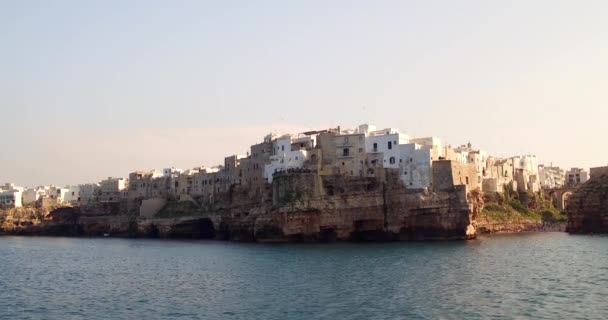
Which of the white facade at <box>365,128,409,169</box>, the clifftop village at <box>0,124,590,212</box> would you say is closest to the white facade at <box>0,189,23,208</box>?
the clifftop village at <box>0,124,590,212</box>

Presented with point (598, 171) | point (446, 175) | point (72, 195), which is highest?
point (72, 195)

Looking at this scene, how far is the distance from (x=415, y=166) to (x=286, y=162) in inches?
617

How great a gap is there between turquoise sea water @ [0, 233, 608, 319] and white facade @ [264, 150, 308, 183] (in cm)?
1469

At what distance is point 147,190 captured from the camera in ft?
367

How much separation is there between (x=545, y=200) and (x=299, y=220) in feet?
163

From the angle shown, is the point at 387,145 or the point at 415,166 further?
the point at 387,145

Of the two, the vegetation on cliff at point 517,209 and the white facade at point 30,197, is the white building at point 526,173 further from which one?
the white facade at point 30,197

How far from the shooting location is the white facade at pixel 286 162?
77.2 m

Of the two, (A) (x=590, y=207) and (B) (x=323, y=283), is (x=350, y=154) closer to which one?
(A) (x=590, y=207)

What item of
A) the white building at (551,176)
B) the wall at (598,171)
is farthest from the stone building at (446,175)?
the white building at (551,176)

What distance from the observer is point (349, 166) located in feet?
248

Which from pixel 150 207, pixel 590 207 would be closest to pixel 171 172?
pixel 150 207

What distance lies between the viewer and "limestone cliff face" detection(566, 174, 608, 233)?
258 feet

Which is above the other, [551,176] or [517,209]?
[551,176]
